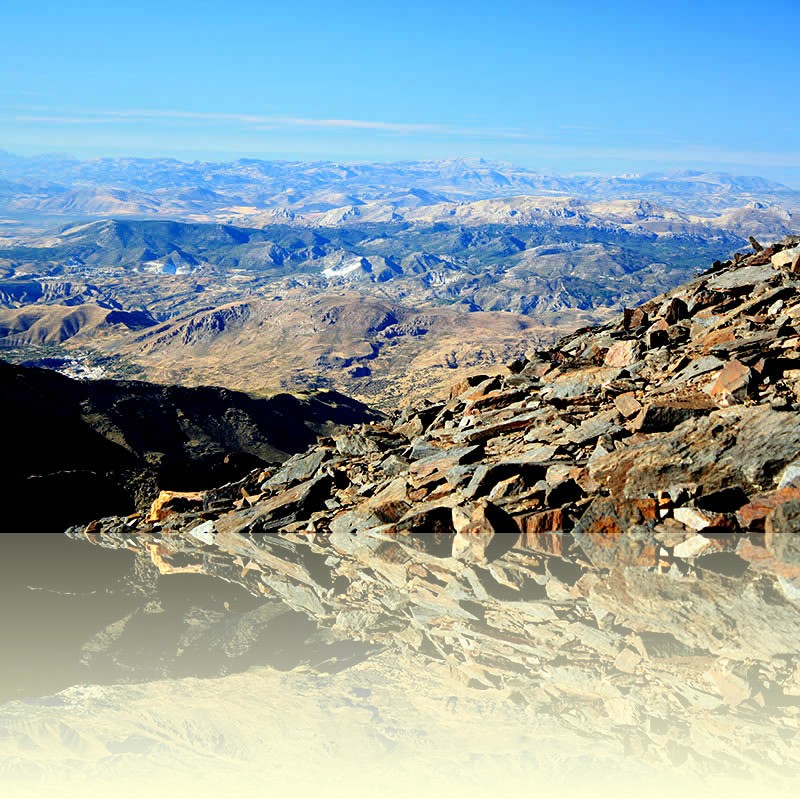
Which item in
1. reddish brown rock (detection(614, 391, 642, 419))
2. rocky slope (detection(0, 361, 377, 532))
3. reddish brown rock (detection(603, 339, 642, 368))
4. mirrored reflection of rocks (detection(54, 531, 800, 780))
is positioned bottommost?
rocky slope (detection(0, 361, 377, 532))

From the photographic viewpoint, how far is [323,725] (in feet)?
31.2

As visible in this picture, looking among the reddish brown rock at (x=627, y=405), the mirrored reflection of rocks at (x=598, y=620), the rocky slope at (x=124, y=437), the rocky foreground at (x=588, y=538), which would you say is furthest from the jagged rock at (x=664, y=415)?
the rocky slope at (x=124, y=437)

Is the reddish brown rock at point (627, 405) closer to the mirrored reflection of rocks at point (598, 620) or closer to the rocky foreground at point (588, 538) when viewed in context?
the rocky foreground at point (588, 538)

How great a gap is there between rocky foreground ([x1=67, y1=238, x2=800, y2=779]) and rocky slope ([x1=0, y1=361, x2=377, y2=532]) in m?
11.3

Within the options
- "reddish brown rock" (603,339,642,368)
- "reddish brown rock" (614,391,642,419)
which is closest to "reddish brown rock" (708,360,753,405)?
"reddish brown rock" (614,391,642,419)

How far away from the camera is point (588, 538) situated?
16.4 meters

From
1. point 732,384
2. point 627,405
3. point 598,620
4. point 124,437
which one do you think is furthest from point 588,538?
point 124,437

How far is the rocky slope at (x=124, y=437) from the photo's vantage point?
127ft

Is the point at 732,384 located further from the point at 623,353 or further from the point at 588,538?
the point at 623,353

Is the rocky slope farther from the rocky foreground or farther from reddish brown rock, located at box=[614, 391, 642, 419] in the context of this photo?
reddish brown rock, located at box=[614, 391, 642, 419]

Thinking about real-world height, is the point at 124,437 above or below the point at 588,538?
below

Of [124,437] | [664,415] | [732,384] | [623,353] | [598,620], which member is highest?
[732,384]

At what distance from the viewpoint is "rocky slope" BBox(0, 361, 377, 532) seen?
127 ft

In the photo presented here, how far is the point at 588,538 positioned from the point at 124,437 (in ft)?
240
